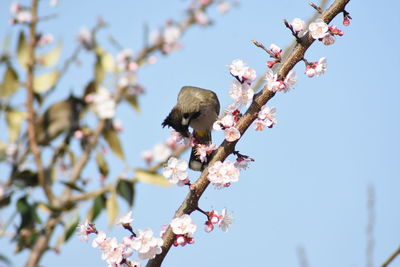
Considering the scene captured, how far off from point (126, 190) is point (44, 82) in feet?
2.97

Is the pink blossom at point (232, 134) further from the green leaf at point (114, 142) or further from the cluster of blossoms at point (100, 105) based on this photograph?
the green leaf at point (114, 142)

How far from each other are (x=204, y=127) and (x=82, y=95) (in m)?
1.24

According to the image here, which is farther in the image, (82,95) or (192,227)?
(82,95)

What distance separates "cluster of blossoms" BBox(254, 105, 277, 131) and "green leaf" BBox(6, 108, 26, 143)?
2334 millimetres

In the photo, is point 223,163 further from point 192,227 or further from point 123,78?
point 123,78

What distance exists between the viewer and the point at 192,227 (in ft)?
4.59

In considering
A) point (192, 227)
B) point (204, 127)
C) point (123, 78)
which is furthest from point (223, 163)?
point (123, 78)

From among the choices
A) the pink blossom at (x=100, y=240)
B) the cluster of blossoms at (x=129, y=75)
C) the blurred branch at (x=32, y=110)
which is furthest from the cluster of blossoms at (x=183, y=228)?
the cluster of blossoms at (x=129, y=75)

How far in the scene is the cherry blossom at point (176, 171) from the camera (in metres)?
1.46

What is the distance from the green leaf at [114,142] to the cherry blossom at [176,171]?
247cm

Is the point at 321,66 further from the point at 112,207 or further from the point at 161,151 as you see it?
the point at 161,151

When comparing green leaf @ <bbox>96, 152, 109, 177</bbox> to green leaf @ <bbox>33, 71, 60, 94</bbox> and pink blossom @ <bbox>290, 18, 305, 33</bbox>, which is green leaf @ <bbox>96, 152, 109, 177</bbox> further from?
pink blossom @ <bbox>290, 18, 305, 33</bbox>

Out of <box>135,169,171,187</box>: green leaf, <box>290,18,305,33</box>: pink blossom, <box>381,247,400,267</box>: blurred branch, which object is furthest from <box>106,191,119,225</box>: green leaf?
<box>381,247,400,267</box>: blurred branch

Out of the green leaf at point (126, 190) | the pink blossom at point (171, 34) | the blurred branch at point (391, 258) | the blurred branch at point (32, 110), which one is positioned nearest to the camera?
the blurred branch at point (391, 258)
